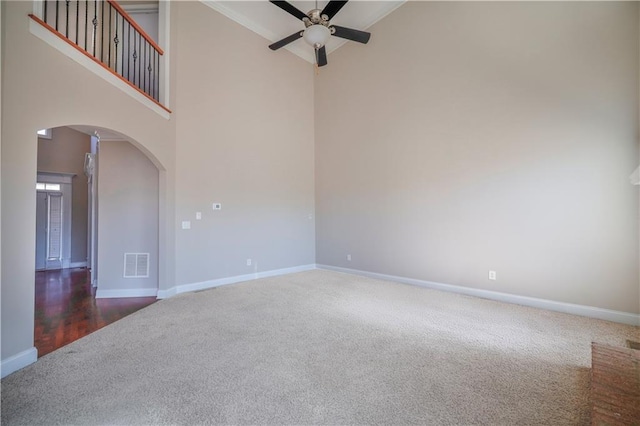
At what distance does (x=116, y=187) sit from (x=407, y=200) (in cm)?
482

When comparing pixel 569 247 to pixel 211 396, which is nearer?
pixel 211 396

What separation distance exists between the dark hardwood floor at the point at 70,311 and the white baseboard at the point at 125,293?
0.41ft

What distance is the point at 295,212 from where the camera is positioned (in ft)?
19.5

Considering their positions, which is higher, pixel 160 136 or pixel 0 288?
pixel 160 136

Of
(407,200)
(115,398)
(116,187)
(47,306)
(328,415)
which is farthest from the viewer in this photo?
(407,200)

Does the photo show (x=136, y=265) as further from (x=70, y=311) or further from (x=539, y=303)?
(x=539, y=303)

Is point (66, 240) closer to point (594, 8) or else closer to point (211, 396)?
point (211, 396)

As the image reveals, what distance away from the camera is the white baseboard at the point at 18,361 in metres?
2.01

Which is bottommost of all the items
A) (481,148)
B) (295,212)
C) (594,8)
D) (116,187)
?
(295,212)

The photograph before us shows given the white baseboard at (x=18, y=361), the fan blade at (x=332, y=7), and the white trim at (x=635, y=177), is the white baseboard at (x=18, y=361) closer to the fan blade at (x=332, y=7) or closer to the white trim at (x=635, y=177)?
Answer: the fan blade at (x=332, y=7)

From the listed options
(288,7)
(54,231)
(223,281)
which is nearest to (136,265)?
(223,281)

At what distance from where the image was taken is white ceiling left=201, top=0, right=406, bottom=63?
4766 mm

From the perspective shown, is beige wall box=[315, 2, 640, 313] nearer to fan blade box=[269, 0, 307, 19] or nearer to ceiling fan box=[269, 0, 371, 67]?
ceiling fan box=[269, 0, 371, 67]

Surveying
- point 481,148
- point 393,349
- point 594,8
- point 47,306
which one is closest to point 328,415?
point 393,349
